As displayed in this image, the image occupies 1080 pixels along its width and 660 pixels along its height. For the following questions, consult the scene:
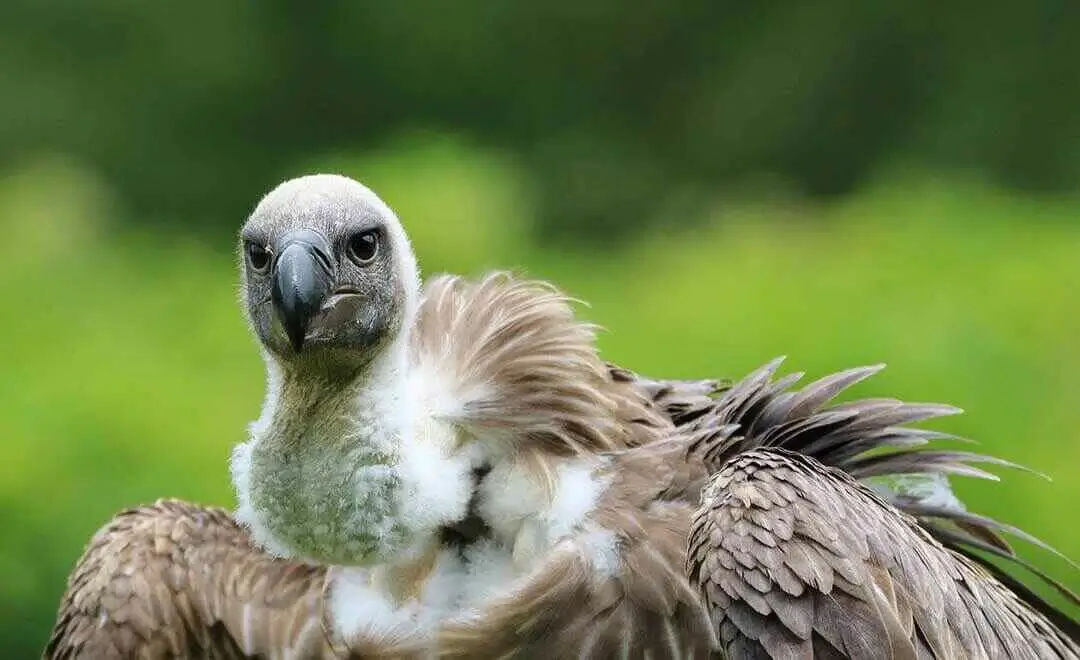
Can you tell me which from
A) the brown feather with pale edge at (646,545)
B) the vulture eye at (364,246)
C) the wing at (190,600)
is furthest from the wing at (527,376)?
the wing at (190,600)

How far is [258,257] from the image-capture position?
3.14 meters

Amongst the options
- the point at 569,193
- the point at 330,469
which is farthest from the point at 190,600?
the point at 569,193

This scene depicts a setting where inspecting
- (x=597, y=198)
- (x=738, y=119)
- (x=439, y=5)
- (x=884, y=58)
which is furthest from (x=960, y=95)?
(x=439, y=5)

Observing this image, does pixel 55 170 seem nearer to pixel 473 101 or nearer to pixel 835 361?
pixel 473 101

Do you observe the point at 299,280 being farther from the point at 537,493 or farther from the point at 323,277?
the point at 537,493

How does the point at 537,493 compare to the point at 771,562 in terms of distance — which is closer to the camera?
the point at 771,562

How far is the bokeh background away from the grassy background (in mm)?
13

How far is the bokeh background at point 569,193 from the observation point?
6.20m

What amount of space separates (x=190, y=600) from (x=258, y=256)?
2.54ft

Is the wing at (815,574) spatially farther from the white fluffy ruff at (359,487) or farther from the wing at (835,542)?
the white fluffy ruff at (359,487)

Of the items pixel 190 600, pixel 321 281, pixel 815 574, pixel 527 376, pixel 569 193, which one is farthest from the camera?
pixel 569 193

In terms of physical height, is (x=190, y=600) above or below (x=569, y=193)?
below

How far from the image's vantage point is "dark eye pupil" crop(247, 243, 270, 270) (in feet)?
10.2

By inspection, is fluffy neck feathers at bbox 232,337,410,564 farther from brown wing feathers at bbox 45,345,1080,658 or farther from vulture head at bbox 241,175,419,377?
brown wing feathers at bbox 45,345,1080,658
